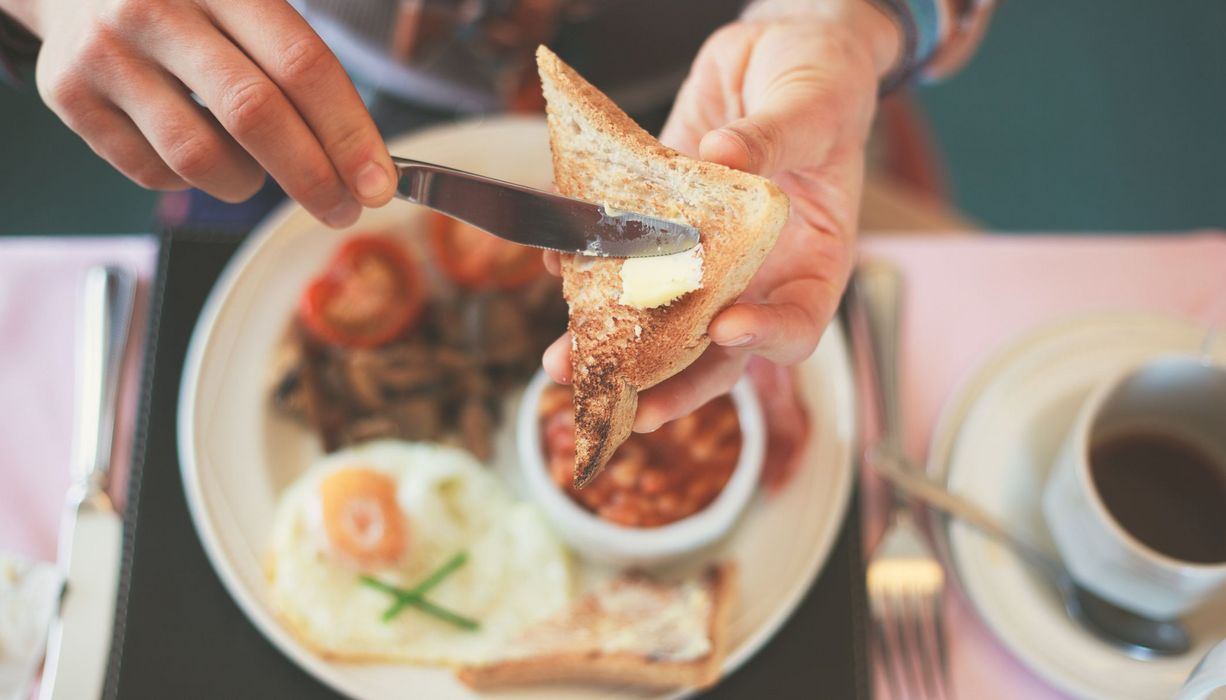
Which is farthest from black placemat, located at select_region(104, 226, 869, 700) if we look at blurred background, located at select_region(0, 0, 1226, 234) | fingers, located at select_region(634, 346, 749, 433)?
blurred background, located at select_region(0, 0, 1226, 234)

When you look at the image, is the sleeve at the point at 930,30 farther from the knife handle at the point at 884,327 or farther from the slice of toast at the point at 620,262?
the slice of toast at the point at 620,262

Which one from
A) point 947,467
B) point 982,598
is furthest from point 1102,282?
point 982,598

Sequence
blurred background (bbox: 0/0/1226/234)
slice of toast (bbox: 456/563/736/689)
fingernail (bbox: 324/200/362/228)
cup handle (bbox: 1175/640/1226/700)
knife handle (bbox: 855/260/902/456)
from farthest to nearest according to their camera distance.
Result: blurred background (bbox: 0/0/1226/234) → knife handle (bbox: 855/260/902/456) → slice of toast (bbox: 456/563/736/689) → fingernail (bbox: 324/200/362/228) → cup handle (bbox: 1175/640/1226/700)

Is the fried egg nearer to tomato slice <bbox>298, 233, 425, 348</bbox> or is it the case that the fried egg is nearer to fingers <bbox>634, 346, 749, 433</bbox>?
tomato slice <bbox>298, 233, 425, 348</bbox>

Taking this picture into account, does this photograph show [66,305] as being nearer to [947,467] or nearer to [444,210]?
[444,210]

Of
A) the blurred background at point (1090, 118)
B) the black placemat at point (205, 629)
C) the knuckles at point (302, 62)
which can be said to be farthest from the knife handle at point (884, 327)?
the blurred background at point (1090, 118)

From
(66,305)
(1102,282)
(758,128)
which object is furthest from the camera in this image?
(1102,282)

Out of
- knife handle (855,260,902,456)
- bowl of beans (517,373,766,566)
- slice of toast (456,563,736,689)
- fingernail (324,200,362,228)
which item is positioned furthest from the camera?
knife handle (855,260,902,456)
